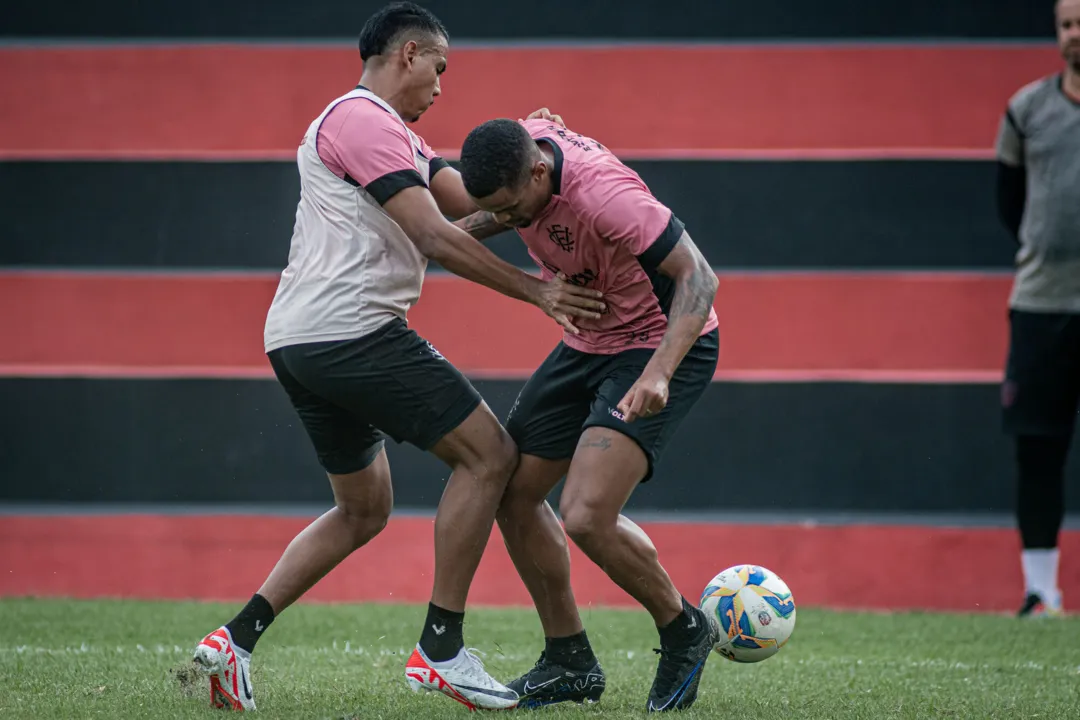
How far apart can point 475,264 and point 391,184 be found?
363 mm

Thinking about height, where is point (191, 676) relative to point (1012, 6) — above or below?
below

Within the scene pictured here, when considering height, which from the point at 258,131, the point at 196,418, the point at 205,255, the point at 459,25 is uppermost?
the point at 459,25

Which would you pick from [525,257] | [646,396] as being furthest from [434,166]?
[525,257]

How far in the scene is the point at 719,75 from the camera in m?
8.53

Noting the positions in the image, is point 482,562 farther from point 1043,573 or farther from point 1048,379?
point 1048,379

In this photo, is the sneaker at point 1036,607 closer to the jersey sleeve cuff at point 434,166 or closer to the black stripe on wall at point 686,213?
the black stripe on wall at point 686,213

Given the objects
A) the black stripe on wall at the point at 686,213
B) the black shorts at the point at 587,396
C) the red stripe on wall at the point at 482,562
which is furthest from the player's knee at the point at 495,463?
the black stripe on wall at the point at 686,213

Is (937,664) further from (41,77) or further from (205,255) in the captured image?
(41,77)

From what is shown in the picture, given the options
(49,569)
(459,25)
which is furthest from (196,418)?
(459,25)

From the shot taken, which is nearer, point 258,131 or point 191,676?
point 191,676

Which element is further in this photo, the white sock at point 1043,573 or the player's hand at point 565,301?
the white sock at point 1043,573

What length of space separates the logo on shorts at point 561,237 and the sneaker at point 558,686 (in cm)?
144

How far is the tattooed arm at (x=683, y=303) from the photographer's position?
13.2ft

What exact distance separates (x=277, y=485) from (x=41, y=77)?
309 centimetres
